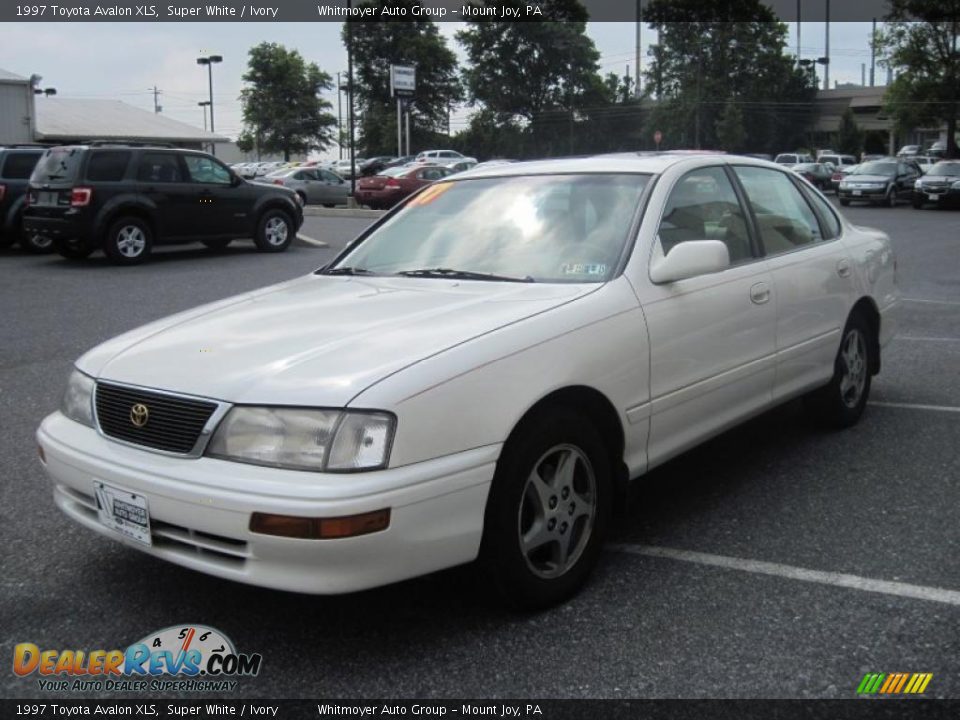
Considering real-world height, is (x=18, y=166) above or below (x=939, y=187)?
above

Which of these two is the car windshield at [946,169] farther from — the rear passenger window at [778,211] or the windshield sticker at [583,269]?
the windshield sticker at [583,269]

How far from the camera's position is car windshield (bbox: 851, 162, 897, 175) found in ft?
104

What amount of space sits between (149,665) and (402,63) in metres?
74.7

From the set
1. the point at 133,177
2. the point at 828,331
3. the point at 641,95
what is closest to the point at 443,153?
the point at 641,95

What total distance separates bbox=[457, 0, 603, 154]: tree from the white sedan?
73.9m

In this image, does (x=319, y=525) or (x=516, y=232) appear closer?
(x=319, y=525)

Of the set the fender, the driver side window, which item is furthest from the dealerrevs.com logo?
the fender

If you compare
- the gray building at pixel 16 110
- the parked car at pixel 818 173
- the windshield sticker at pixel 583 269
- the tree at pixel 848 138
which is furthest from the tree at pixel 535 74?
the windshield sticker at pixel 583 269

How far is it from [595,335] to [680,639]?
1.05m

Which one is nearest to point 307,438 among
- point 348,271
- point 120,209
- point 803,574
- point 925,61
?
point 348,271

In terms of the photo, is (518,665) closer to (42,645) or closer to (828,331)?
(42,645)

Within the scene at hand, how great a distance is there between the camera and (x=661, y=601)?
340 centimetres

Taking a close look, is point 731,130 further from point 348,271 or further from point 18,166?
point 348,271

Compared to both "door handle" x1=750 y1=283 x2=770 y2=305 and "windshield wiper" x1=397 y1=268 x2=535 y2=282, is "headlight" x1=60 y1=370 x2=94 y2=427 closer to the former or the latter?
"windshield wiper" x1=397 y1=268 x2=535 y2=282
